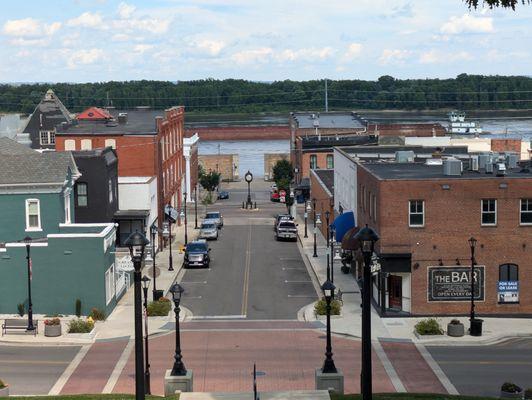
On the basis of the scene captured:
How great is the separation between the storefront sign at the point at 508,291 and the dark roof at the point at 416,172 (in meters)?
4.83

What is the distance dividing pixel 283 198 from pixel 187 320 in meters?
61.2

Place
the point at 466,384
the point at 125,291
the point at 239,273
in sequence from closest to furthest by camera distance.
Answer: the point at 466,384 < the point at 125,291 < the point at 239,273

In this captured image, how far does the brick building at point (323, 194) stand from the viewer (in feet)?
244

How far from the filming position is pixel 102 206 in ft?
199

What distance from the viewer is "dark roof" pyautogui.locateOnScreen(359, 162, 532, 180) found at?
1796 inches

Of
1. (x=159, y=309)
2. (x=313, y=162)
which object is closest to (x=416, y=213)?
(x=159, y=309)

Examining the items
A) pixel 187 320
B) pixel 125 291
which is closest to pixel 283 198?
pixel 125 291

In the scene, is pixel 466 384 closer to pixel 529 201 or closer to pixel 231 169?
pixel 529 201

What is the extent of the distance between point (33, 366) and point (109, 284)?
1149 centimetres

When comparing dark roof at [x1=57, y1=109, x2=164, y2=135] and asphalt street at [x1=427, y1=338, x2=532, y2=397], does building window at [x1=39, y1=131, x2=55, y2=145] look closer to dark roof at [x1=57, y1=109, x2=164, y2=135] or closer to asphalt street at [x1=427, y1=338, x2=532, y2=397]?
dark roof at [x1=57, y1=109, x2=164, y2=135]

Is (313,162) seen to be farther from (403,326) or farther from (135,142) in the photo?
(403,326)

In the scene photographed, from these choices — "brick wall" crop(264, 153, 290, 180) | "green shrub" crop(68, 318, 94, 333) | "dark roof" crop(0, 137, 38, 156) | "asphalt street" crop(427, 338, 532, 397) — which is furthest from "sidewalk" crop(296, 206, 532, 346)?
"brick wall" crop(264, 153, 290, 180)

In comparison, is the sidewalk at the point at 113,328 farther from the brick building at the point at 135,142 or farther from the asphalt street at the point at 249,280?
the brick building at the point at 135,142

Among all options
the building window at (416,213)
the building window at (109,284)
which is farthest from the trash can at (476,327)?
the building window at (109,284)
